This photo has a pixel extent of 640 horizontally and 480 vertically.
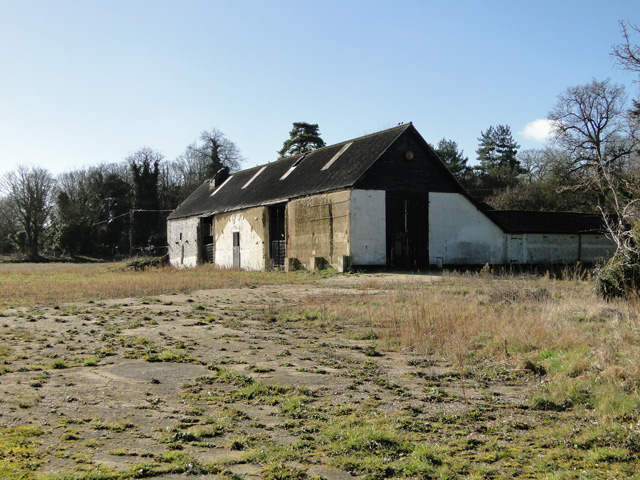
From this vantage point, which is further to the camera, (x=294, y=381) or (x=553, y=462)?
(x=294, y=381)

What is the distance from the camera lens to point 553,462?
4.52 m

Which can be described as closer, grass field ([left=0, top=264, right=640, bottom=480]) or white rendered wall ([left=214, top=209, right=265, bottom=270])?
grass field ([left=0, top=264, right=640, bottom=480])

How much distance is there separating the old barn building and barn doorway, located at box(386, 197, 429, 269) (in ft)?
0.17

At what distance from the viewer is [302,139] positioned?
209ft

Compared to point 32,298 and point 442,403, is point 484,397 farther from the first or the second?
point 32,298

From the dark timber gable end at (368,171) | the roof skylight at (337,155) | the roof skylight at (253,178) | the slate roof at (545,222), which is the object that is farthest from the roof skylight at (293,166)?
the slate roof at (545,222)

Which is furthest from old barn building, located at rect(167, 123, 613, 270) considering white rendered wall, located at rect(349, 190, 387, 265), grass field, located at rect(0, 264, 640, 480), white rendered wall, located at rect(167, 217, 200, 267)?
grass field, located at rect(0, 264, 640, 480)

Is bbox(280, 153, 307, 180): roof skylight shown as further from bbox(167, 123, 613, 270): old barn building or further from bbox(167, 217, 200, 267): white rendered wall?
bbox(167, 217, 200, 267): white rendered wall

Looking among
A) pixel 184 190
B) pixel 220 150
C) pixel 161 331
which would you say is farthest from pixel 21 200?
pixel 161 331

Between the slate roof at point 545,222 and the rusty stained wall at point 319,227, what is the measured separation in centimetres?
888

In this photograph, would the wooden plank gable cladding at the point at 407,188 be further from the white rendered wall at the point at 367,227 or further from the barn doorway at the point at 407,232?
the white rendered wall at the point at 367,227

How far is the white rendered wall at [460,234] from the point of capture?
1176 inches

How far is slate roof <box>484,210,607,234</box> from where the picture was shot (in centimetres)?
3269

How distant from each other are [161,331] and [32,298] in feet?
28.6
